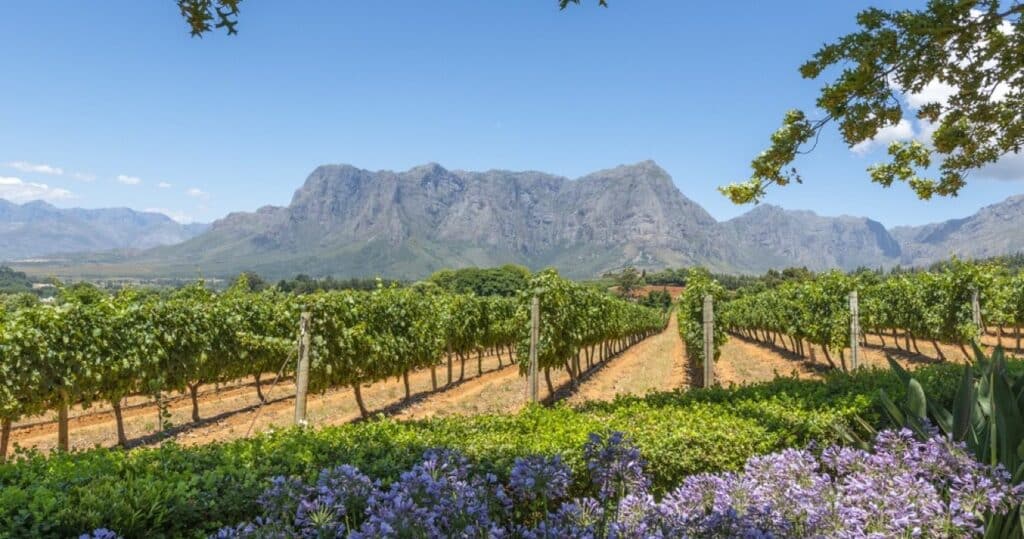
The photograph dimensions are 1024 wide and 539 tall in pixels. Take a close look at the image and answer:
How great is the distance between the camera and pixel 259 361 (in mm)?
16719

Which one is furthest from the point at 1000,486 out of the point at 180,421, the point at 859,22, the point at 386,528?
the point at 180,421

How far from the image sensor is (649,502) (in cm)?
251

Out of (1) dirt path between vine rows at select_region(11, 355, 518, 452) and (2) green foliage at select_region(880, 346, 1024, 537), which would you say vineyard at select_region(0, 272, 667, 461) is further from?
(2) green foliage at select_region(880, 346, 1024, 537)

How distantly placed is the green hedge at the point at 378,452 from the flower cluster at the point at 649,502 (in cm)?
102

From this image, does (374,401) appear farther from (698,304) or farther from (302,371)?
(698,304)

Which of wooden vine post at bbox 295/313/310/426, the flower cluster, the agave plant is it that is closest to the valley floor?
wooden vine post at bbox 295/313/310/426

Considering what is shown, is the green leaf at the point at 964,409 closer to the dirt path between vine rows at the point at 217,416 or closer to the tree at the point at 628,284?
the dirt path between vine rows at the point at 217,416

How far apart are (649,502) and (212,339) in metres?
15.3

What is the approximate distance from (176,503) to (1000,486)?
4205 mm

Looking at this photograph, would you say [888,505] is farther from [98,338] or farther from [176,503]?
A: [98,338]

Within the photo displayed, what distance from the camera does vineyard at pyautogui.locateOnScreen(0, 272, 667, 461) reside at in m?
10.5

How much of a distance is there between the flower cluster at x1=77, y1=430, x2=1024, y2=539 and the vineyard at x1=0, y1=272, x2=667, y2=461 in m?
6.40

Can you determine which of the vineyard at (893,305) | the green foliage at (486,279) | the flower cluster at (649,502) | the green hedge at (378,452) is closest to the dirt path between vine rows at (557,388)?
the vineyard at (893,305)

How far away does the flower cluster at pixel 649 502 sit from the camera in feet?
7.00
